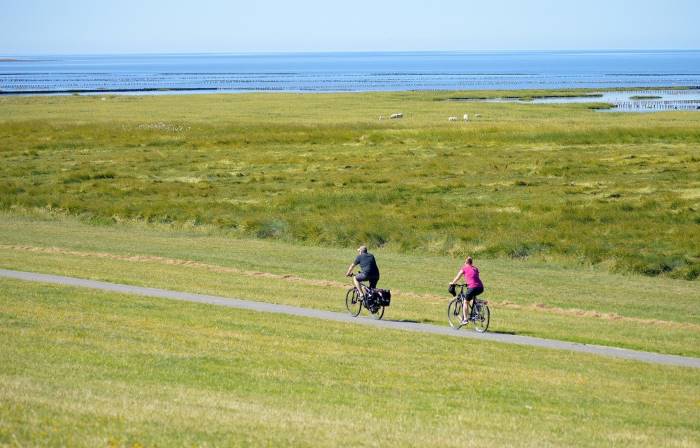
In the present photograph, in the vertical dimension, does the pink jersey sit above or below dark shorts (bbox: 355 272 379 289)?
above

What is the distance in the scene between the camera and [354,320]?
2417 centimetres

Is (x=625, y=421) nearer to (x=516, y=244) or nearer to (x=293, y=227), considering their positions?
(x=516, y=244)

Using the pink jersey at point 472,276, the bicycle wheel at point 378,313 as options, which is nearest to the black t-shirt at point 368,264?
the bicycle wheel at point 378,313

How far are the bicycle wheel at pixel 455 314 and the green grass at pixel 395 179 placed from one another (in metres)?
13.3

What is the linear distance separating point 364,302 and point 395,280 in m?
8.09

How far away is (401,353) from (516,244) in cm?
1971

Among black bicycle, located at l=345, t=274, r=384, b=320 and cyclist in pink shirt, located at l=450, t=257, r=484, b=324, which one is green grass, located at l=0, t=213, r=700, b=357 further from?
cyclist in pink shirt, located at l=450, t=257, r=484, b=324

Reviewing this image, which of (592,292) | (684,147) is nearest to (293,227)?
(592,292)

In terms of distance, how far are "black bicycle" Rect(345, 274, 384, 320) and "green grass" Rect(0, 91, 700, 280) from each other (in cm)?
1372

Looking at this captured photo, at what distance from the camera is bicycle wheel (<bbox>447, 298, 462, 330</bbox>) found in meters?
23.6

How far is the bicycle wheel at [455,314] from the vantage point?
2358 centimetres

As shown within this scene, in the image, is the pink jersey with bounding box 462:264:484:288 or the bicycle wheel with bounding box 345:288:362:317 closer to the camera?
the pink jersey with bounding box 462:264:484:288

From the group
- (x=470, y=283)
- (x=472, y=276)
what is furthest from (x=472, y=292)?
(x=472, y=276)

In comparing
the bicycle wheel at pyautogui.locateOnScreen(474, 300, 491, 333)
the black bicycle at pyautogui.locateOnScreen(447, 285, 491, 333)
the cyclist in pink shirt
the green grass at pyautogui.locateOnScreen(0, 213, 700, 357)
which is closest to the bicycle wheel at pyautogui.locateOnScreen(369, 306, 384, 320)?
the green grass at pyautogui.locateOnScreen(0, 213, 700, 357)
